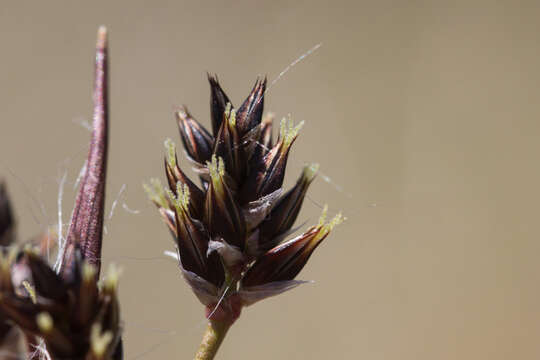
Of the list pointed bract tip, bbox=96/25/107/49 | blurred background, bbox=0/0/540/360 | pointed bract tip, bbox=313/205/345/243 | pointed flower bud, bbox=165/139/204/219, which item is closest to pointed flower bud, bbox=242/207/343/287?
pointed bract tip, bbox=313/205/345/243

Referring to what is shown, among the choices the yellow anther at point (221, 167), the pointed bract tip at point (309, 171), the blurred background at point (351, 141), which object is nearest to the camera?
the yellow anther at point (221, 167)

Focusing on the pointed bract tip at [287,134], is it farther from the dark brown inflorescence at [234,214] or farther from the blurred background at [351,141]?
the blurred background at [351,141]

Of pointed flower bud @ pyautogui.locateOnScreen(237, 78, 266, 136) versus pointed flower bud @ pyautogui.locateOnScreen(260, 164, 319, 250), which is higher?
pointed flower bud @ pyautogui.locateOnScreen(237, 78, 266, 136)

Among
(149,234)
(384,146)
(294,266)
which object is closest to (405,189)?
(384,146)

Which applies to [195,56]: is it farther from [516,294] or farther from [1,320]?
[1,320]

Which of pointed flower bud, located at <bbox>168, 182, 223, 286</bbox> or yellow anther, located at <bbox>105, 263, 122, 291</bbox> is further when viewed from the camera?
pointed flower bud, located at <bbox>168, 182, 223, 286</bbox>

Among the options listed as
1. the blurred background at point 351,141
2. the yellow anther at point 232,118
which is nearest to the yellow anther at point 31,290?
the yellow anther at point 232,118

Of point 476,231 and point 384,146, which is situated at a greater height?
point 384,146

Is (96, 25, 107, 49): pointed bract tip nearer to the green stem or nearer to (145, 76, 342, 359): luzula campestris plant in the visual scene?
(145, 76, 342, 359): luzula campestris plant
